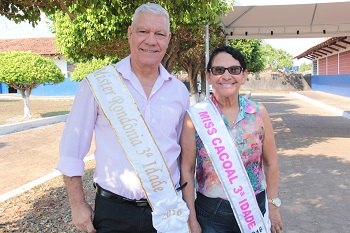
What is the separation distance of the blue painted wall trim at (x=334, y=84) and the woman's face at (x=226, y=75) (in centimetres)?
2302

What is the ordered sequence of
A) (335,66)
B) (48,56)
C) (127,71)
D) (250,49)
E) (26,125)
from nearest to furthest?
(127,71), (26,125), (250,49), (335,66), (48,56)

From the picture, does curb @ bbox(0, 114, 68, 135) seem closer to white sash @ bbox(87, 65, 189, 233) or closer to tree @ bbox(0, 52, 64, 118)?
tree @ bbox(0, 52, 64, 118)

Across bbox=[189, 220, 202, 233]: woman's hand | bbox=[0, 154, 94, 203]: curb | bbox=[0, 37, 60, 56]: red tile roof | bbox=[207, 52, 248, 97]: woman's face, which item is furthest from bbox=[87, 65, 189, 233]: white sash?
bbox=[0, 37, 60, 56]: red tile roof

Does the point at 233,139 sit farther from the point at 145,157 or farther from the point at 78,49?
the point at 78,49

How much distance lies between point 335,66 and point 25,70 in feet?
71.5

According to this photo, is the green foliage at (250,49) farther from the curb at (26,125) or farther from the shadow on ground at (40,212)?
the shadow on ground at (40,212)

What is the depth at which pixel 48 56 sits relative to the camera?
36.7 meters

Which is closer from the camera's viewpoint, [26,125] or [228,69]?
[228,69]

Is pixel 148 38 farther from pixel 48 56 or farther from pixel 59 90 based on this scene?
pixel 48 56

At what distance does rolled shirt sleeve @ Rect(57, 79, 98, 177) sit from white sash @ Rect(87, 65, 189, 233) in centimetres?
8

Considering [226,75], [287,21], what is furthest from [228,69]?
[287,21]

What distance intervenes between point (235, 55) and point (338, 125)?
449 inches

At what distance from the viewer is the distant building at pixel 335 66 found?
23969 millimetres

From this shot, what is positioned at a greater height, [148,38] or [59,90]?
[148,38]
